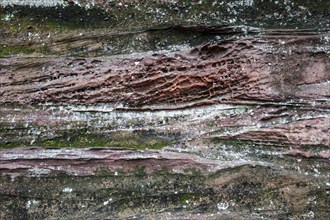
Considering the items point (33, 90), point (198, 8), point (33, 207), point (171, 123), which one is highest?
point (198, 8)

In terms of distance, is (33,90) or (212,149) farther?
(33,90)

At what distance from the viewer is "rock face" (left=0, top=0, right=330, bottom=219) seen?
2.04m

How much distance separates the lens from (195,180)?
207 cm

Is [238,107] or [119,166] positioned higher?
[238,107]

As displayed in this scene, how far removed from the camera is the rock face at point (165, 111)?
6.70 feet

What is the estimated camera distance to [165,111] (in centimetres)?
226

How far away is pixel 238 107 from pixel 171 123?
0.33 metres

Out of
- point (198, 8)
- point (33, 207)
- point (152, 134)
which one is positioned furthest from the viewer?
point (198, 8)

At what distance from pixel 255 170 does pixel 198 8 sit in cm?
89

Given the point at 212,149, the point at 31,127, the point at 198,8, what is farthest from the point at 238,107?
the point at 31,127

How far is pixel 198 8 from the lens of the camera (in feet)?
7.86

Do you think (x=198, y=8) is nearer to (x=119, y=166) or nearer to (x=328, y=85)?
(x=328, y=85)

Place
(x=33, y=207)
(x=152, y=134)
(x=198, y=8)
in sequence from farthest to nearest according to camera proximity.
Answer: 1. (x=198, y=8)
2. (x=152, y=134)
3. (x=33, y=207)

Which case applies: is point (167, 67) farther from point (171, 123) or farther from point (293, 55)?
point (293, 55)
